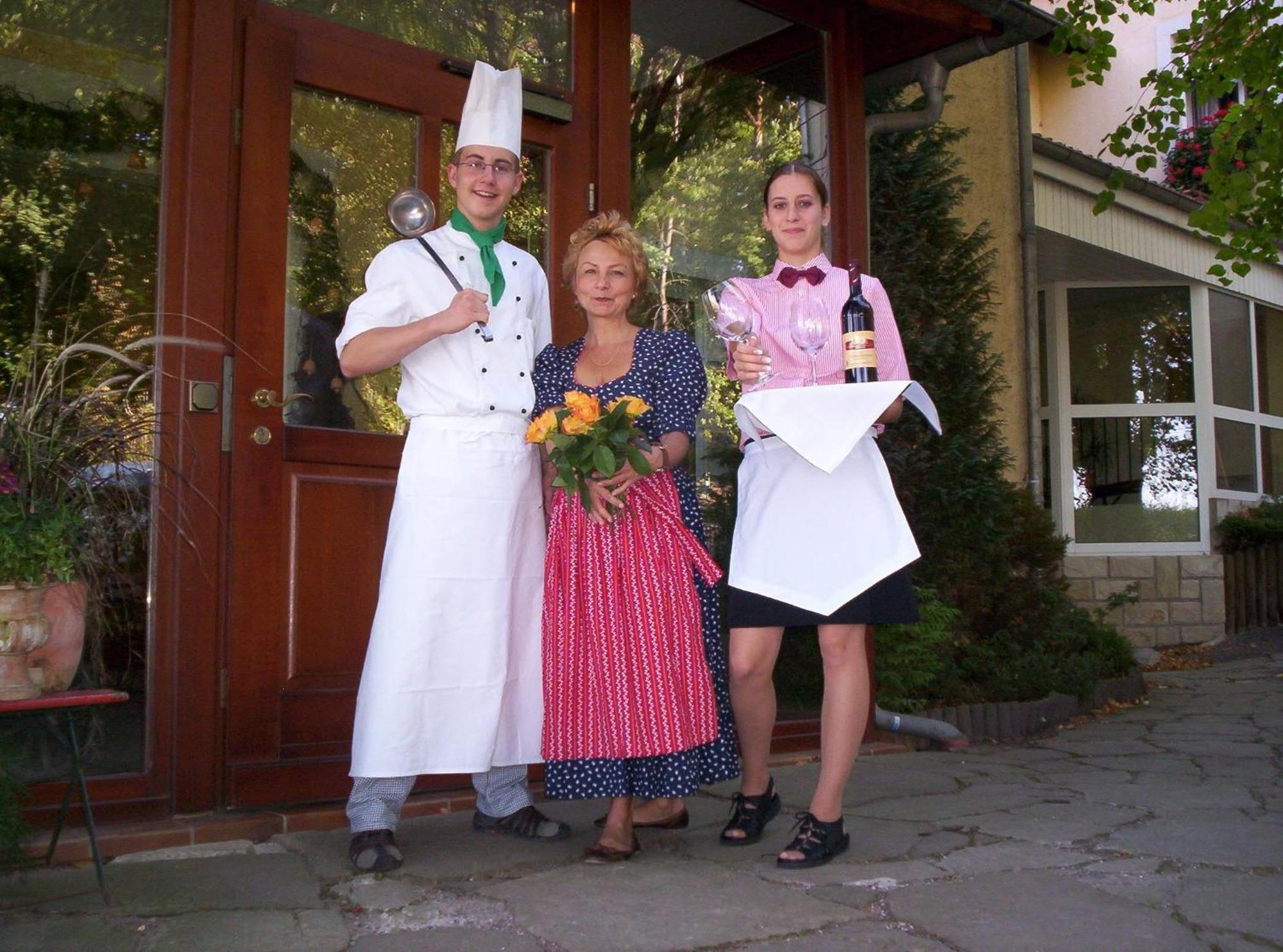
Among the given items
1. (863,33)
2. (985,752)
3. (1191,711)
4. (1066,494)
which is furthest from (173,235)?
(1066,494)

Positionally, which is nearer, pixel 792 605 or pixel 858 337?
pixel 858 337

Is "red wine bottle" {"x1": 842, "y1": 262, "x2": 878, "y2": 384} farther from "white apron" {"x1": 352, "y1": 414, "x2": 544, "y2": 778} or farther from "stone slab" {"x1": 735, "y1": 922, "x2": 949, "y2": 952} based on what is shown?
"stone slab" {"x1": 735, "y1": 922, "x2": 949, "y2": 952}

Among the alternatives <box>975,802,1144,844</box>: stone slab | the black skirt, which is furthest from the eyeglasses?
<box>975,802,1144,844</box>: stone slab

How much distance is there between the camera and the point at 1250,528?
10.8 m

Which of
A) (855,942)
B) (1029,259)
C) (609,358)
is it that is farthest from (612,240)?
(1029,259)

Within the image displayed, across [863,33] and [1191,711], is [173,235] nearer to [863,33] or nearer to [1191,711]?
[863,33]

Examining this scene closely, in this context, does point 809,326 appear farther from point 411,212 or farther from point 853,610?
point 411,212

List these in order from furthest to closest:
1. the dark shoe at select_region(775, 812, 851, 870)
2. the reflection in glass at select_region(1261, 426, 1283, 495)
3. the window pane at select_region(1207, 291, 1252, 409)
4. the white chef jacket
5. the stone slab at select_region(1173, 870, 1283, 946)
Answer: the reflection in glass at select_region(1261, 426, 1283, 495)
the window pane at select_region(1207, 291, 1252, 409)
the white chef jacket
the dark shoe at select_region(775, 812, 851, 870)
the stone slab at select_region(1173, 870, 1283, 946)

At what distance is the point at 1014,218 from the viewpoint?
9578 mm

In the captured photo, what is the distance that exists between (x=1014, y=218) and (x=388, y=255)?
Answer: 286 inches

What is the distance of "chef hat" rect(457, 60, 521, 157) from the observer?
3.49 metres

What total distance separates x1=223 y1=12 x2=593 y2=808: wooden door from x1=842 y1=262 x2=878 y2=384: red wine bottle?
1.57 metres

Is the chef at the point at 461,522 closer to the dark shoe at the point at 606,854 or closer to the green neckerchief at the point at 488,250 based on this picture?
the green neckerchief at the point at 488,250

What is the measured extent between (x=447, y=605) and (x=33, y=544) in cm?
101
